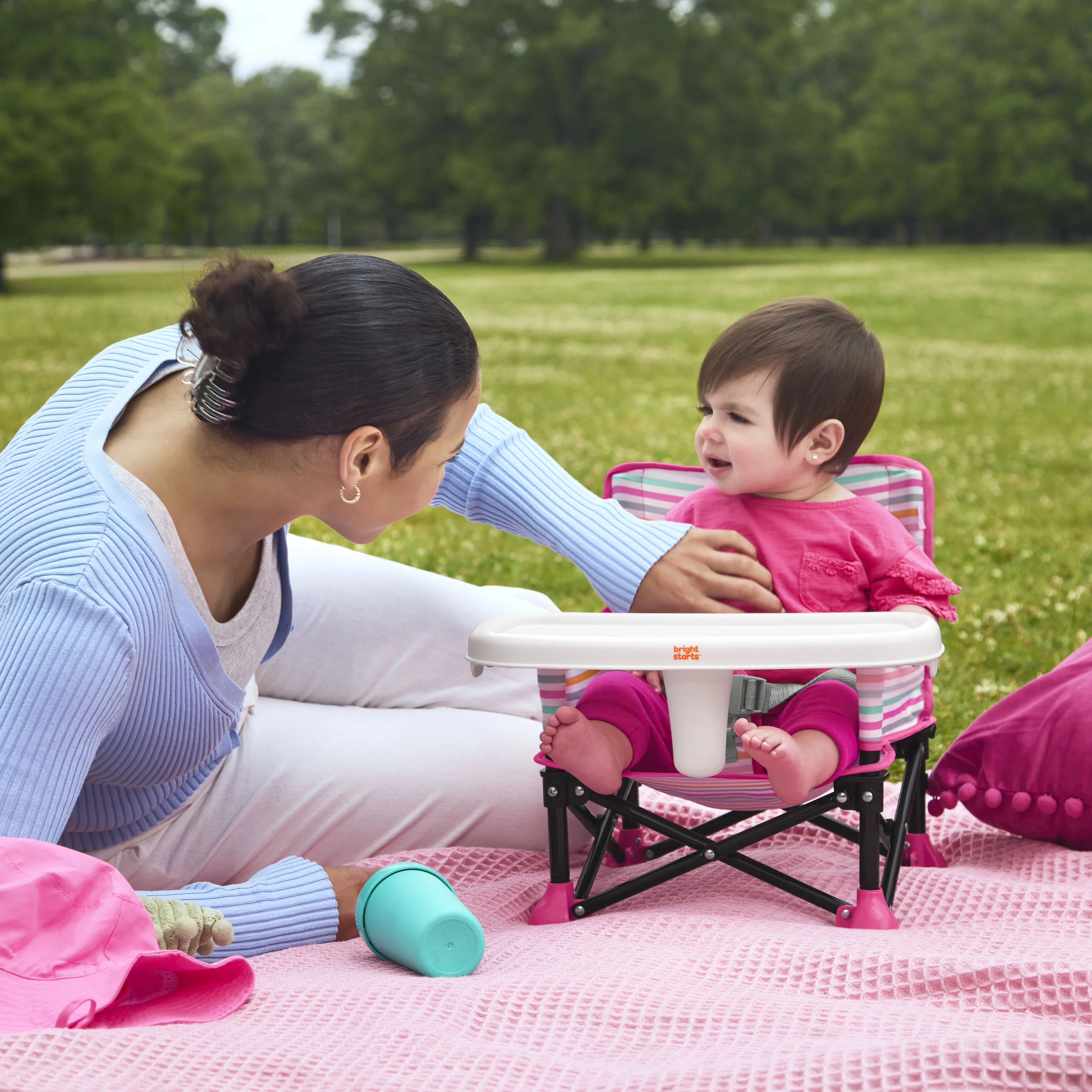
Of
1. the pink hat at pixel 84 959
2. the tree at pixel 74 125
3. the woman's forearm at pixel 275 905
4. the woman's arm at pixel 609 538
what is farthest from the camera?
the tree at pixel 74 125

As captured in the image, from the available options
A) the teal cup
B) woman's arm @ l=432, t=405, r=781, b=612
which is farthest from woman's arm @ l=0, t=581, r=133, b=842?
woman's arm @ l=432, t=405, r=781, b=612

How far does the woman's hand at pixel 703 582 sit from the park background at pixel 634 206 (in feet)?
3.32

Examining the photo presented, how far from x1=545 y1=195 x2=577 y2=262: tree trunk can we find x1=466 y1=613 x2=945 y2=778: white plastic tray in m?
41.8

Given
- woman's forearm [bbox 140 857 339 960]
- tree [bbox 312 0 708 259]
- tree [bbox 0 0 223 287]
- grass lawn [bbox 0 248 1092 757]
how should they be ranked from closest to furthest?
woman's forearm [bbox 140 857 339 960] → grass lawn [bbox 0 248 1092 757] → tree [bbox 0 0 223 287] → tree [bbox 312 0 708 259]

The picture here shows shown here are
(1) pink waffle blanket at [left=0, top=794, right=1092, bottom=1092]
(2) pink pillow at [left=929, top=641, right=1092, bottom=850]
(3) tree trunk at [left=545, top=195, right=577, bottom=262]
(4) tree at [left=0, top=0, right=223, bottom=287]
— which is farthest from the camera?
(3) tree trunk at [left=545, top=195, right=577, bottom=262]

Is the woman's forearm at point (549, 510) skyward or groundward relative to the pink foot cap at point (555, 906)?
skyward

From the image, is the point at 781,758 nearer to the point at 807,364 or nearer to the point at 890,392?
the point at 807,364

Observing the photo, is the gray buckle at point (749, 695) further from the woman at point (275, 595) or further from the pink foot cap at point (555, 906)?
the pink foot cap at point (555, 906)

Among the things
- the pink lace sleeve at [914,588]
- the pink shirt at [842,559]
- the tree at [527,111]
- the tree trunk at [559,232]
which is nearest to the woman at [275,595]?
the pink shirt at [842,559]

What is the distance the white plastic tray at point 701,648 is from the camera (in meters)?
2.07

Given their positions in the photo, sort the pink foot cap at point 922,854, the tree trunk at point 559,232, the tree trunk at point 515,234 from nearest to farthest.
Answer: the pink foot cap at point 922,854 < the tree trunk at point 559,232 < the tree trunk at point 515,234

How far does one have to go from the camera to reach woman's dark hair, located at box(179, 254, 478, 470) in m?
1.87

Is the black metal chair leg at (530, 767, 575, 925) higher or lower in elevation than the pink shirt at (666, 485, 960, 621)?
lower

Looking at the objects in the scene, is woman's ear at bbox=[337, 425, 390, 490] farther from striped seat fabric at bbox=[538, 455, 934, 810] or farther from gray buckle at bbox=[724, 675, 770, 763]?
gray buckle at bbox=[724, 675, 770, 763]
